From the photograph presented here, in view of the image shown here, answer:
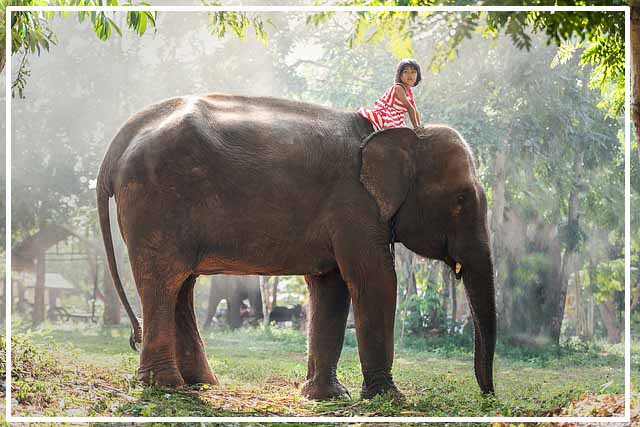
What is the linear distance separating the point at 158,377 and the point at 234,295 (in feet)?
9.86

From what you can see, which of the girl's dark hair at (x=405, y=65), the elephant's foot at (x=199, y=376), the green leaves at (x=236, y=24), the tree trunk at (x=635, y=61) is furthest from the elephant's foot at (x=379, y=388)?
the green leaves at (x=236, y=24)

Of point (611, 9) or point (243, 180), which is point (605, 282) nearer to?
point (611, 9)

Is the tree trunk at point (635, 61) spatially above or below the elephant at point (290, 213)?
above

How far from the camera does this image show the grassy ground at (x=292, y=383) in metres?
4.60

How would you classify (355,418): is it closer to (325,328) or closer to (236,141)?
(325,328)

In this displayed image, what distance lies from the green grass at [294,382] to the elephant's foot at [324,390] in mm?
48

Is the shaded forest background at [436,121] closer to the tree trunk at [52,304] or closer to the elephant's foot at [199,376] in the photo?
the tree trunk at [52,304]

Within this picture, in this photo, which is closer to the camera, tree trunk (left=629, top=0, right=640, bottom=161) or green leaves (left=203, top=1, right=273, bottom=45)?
tree trunk (left=629, top=0, right=640, bottom=161)

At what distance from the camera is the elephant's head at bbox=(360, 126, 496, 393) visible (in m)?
4.79

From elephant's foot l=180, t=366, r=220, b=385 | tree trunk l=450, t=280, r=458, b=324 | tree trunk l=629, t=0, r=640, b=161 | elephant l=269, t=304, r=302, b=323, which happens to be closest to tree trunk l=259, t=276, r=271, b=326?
elephant l=269, t=304, r=302, b=323

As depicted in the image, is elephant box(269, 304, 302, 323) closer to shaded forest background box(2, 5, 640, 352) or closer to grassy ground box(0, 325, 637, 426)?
grassy ground box(0, 325, 637, 426)

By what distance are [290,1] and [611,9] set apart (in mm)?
1989

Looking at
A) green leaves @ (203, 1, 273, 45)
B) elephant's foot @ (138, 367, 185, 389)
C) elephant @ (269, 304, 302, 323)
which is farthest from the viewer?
elephant @ (269, 304, 302, 323)

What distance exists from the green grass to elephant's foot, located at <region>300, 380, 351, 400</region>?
5 cm
